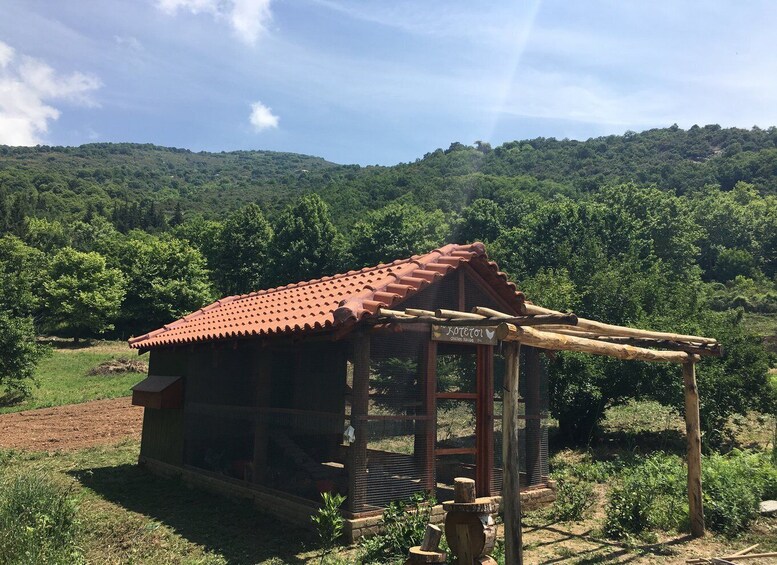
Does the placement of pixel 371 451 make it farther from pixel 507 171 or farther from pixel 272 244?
pixel 507 171

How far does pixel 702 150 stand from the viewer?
10244cm

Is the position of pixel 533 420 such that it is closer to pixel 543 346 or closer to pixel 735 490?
pixel 735 490

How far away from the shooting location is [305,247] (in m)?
48.1

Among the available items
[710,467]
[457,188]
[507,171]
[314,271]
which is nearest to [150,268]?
[314,271]

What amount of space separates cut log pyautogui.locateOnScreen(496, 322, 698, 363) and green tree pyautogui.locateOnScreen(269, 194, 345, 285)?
40072 mm

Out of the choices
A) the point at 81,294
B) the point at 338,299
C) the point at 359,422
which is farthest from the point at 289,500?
the point at 81,294

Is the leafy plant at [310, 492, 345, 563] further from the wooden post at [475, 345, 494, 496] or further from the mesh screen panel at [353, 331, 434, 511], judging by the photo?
the wooden post at [475, 345, 494, 496]

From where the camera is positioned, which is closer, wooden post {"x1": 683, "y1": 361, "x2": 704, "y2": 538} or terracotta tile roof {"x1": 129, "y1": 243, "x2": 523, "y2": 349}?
terracotta tile roof {"x1": 129, "y1": 243, "x2": 523, "y2": 349}

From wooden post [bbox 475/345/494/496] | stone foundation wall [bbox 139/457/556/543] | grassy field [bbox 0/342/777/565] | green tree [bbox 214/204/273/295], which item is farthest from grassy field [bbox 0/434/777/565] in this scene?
green tree [bbox 214/204/273/295]

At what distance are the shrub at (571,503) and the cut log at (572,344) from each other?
8.46ft

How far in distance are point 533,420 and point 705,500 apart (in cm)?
266

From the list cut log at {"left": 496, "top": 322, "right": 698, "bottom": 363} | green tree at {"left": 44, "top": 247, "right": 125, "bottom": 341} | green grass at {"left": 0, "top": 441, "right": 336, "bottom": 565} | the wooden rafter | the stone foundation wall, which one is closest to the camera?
cut log at {"left": 496, "top": 322, "right": 698, "bottom": 363}

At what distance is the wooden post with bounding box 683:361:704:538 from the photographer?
24.8ft

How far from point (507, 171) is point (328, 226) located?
46.5 m
